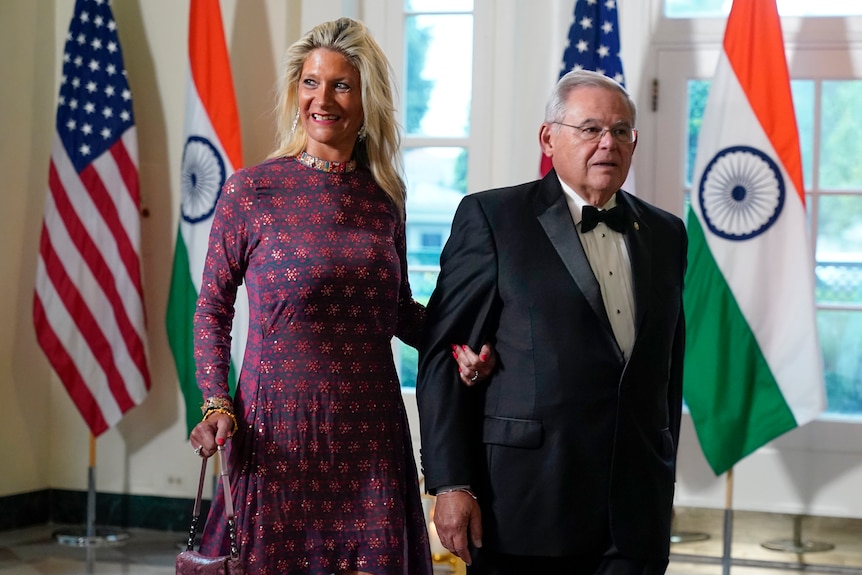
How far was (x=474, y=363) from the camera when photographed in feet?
6.94

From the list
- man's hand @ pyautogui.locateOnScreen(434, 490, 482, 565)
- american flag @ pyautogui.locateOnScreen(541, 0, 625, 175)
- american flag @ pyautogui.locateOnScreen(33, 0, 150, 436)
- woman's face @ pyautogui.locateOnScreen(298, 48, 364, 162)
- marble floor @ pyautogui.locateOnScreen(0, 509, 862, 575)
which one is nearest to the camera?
man's hand @ pyautogui.locateOnScreen(434, 490, 482, 565)

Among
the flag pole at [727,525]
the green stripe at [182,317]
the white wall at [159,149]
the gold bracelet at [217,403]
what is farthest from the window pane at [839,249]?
the gold bracelet at [217,403]

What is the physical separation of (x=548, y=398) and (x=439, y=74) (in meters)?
3.29

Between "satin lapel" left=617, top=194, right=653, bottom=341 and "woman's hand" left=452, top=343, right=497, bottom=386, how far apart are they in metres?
0.28

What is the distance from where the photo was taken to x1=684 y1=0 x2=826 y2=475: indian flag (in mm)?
4395

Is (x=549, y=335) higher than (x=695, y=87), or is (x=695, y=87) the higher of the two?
(x=695, y=87)

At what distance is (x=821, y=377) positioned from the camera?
171 inches

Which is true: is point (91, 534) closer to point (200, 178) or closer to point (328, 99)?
point (200, 178)

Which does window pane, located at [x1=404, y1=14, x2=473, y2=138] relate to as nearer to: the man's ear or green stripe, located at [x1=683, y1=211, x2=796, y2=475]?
green stripe, located at [x1=683, y1=211, x2=796, y2=475]

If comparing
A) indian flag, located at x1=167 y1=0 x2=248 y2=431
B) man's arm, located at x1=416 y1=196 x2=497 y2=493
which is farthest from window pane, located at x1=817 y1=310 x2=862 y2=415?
man's arm, located at x1=416 y1=196 x2=497 y2=493

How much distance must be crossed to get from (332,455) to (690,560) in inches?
114

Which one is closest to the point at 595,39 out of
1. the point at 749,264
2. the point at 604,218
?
the point at 749,264

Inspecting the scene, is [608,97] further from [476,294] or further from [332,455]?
[332,455]

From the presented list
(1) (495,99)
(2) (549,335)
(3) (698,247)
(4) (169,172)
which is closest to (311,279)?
(2) (549,335)
